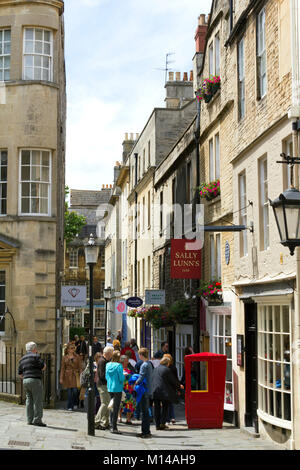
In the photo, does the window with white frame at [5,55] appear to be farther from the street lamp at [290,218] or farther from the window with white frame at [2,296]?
the street lamp at [290,218]

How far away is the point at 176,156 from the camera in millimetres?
25375

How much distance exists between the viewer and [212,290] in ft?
59.2

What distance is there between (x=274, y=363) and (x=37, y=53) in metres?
12.4

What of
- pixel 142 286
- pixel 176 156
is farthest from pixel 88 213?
pixel 176 156

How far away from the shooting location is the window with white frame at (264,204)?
13.7 metres

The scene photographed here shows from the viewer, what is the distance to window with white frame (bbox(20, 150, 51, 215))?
20.5 metres

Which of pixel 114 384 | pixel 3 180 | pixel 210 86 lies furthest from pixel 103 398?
pixel 210 86

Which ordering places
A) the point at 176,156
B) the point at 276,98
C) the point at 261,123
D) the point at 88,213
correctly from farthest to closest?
the point at 88,213 → the point at 176,156 → the point at 261,123 → the point at 276,98

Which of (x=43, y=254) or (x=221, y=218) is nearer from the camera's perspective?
(x=221, y=218)

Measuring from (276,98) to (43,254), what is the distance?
31.8 feet

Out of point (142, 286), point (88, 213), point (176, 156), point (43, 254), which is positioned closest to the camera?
point (43, 254)

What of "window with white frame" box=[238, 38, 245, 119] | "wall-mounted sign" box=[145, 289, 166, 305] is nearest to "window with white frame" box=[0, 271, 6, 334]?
"wall-mounted sign" box=[145, 289, 166, 305]

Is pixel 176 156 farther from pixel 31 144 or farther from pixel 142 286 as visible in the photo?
pixel 142 286
